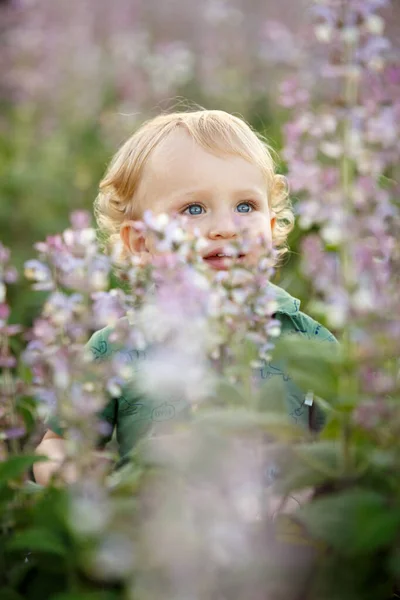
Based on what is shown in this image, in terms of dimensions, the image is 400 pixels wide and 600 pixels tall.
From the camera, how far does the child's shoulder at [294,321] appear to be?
252cm

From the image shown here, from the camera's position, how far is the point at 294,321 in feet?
8.39

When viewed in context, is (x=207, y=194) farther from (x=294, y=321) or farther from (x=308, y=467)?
(x=308, y=467)

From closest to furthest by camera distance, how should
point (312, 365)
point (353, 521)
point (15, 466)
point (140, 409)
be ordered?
point (353, 521) → point (312, 365) → point (15, 466) → point (140, 409)

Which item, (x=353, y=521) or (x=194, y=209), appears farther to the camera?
(x=194, y=209)

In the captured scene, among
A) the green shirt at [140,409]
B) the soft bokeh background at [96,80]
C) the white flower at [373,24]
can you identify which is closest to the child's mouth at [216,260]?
the green shirt at [140,409]

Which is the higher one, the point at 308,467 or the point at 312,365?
the point at 312,365

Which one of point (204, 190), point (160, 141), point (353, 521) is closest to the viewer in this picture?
point (353, 521)

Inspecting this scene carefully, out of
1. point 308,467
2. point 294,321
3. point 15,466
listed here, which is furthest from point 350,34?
point 294,321

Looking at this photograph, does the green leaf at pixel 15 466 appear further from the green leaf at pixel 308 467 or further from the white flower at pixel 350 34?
the white flower at pixel 350 34

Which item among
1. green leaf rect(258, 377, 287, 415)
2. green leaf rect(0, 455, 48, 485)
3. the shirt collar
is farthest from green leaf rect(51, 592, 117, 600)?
the shirt collar

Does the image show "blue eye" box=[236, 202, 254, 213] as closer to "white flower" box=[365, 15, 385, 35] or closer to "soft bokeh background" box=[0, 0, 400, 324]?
"white flower" box=[365, 15, 385, 35]

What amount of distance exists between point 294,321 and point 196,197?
1.31 ft

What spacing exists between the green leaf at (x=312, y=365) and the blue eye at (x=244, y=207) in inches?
42.9

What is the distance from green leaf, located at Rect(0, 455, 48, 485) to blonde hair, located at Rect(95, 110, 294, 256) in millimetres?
1200
